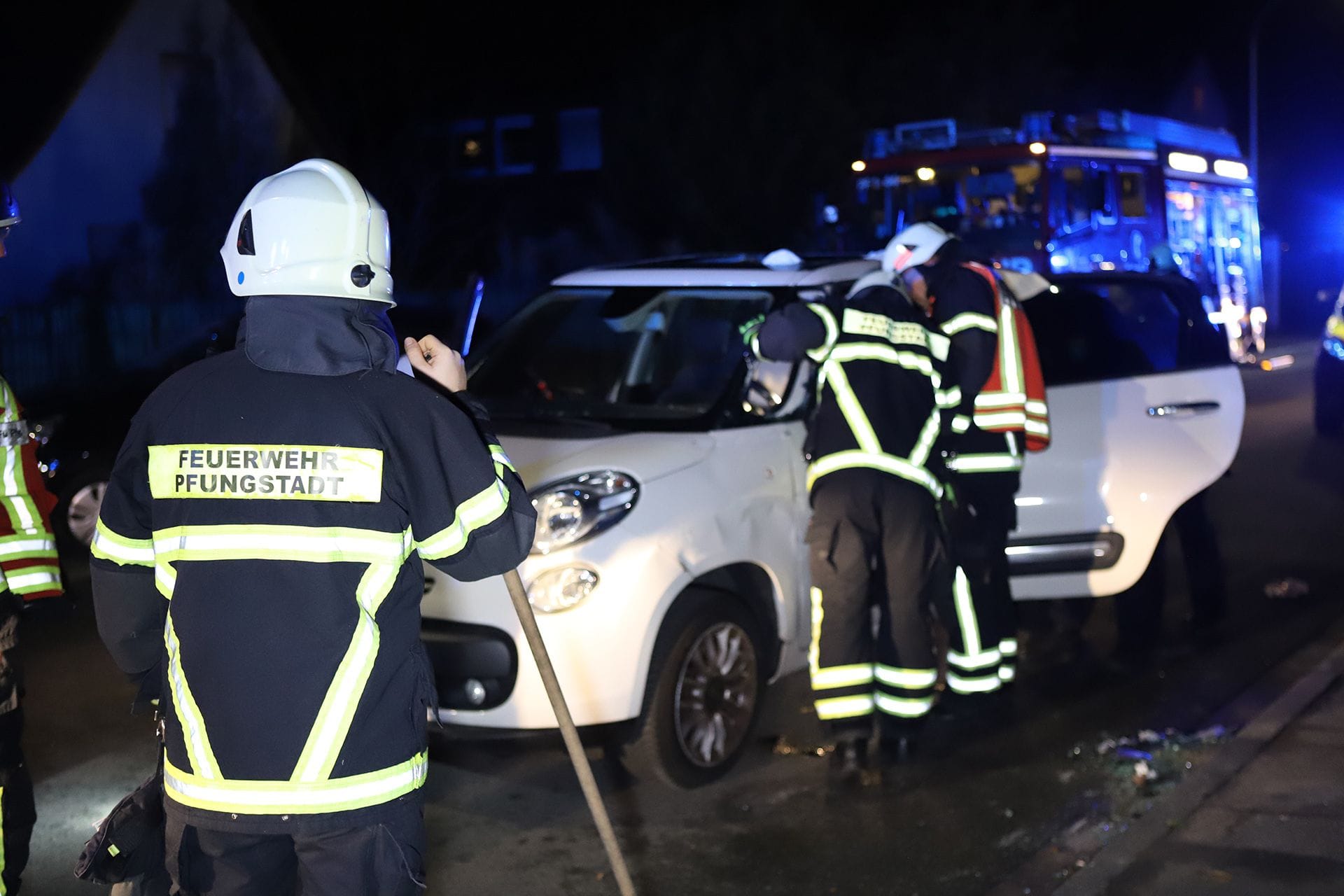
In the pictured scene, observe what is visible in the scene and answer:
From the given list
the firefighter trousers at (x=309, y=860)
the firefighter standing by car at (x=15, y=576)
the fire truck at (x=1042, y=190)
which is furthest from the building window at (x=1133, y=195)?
the firefighter trousers at (x=309, y=860)

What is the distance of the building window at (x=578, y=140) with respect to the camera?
31.5m

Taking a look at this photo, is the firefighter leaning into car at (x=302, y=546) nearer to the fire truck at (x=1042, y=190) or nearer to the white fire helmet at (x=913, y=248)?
the white fire helmet at (x=913, y=248)

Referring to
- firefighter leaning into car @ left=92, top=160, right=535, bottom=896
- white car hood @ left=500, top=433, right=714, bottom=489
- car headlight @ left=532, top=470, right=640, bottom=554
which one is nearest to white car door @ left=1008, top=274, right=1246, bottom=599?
white car hood @ left=500, top=433, right=714, bottom=489

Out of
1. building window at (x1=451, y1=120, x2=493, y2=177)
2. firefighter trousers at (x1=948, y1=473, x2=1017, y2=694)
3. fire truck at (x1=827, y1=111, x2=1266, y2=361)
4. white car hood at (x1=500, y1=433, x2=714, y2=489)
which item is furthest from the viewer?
building window at (x1=451, y1=120, x2=493, y2=177)

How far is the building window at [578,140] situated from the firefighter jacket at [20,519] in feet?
93.3

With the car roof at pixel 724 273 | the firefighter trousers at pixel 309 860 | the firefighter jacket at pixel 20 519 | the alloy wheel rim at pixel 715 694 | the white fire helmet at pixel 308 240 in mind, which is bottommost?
the alloy wheel rim at pixel 715 694

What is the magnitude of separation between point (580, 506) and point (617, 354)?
133 cm

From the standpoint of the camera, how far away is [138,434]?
2.59m

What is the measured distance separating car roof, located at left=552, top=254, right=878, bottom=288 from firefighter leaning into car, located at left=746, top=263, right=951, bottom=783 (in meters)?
0.51

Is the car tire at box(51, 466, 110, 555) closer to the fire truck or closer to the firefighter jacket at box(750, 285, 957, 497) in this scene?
the firefighter jacket at box(750, 285, 957, 497)

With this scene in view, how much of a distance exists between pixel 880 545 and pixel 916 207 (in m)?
9.74

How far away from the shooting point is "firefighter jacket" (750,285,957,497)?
17.1 feet

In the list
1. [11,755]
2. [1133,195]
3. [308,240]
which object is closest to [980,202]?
[1133,195]

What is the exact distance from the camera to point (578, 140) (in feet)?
104
